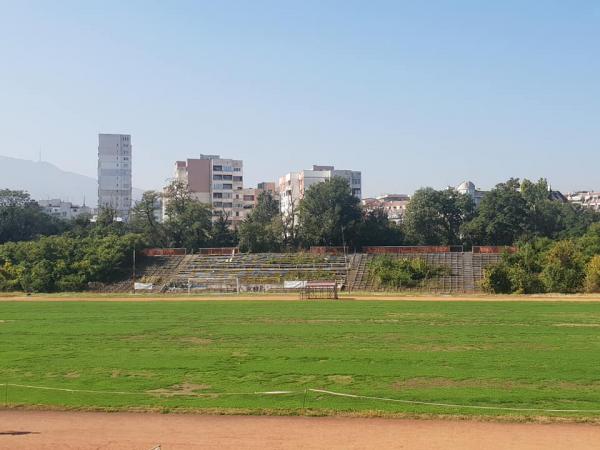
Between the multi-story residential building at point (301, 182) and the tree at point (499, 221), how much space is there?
36.5m

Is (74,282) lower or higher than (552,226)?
lower

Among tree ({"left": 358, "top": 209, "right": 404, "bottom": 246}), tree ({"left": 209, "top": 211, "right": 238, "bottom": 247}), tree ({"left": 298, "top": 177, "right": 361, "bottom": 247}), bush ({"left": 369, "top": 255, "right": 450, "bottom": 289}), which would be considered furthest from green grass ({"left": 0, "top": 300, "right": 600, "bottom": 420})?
tree ({"left": 209, "top": 211, "right": 238, "bottom": 247})

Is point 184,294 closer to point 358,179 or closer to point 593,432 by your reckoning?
point 593,432

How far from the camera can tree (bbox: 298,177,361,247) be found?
3324 inches

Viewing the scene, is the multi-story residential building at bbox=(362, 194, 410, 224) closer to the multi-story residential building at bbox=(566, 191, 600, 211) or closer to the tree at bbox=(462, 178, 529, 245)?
the multi-story residential building at bbox=(566, 191, 600, 211)

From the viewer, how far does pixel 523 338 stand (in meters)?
26.5

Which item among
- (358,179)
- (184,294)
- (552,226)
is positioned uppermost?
(358,179)

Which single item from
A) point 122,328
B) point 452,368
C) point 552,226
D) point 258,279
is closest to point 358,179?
point 552,226

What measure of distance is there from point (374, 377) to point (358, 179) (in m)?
132

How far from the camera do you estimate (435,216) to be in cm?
8762

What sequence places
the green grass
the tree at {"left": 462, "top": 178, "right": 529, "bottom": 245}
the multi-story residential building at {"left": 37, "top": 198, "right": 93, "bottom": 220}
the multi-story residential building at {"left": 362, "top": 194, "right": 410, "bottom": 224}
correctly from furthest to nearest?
the multi-story residential building at {"left": 37, "top": 198, "right": 93, "bottom": 220}
the multi-story residential building at {"left": 362, "top": 194, "right": 410, "bottom": 224}
the tree at {"left": 462, "top": 178, "right": 529, "bottom": 245}
the green grass

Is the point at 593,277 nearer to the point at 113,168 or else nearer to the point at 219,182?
the point at 219,182

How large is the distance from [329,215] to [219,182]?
5361 centimetres

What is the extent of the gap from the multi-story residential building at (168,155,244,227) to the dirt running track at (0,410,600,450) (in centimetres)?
11758
